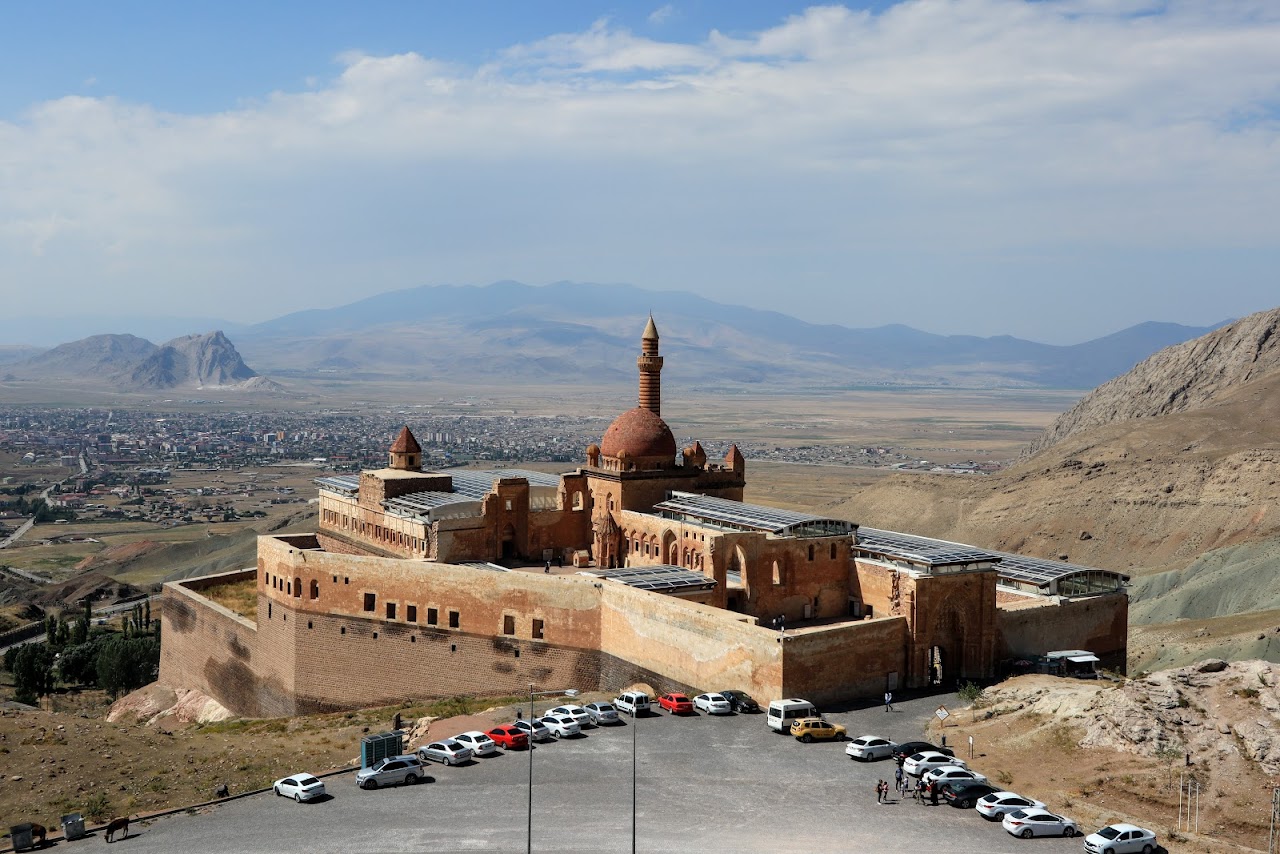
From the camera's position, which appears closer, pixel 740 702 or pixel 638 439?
pixel 740 702

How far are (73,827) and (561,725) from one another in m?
13.4

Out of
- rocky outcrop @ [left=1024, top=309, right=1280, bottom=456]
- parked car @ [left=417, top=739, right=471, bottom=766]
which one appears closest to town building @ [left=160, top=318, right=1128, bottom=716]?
parked car @ [left=417, top=739, right=471, bottom=766]

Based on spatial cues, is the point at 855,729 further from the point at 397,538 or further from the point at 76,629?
the point at 76,629

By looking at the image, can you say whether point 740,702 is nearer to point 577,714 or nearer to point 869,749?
point 577,714

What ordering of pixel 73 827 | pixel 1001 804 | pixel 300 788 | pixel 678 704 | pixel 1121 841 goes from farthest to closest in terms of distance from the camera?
pixel 678 704 → pixel 300 788 → pixel 73 827 → pixel 1001 804 → pixel 1121 841

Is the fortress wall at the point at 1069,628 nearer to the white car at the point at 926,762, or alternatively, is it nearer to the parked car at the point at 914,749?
the parked car at the point at 914,749

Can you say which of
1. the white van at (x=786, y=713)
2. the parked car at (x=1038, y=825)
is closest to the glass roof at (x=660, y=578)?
the white van at (x=786, y=713)

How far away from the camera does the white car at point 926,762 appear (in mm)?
33750

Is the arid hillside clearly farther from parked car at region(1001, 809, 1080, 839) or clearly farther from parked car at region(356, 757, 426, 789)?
parked car at region(356, 757, 426, 789)

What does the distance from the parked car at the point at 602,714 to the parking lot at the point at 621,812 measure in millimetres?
1861

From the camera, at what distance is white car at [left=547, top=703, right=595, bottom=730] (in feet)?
128

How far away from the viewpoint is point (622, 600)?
153 feet

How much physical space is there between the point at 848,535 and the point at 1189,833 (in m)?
21.7

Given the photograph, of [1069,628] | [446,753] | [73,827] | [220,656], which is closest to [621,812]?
[446,753]
